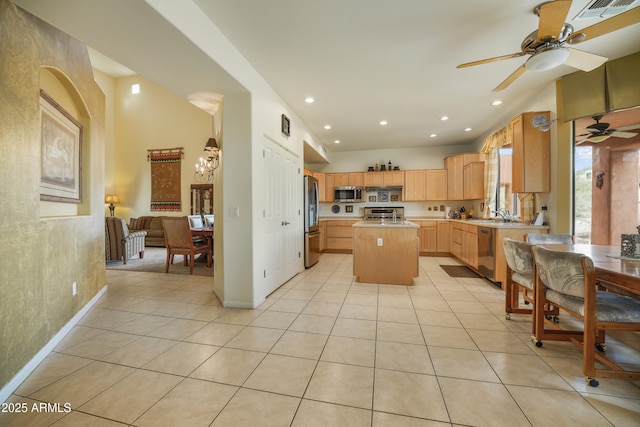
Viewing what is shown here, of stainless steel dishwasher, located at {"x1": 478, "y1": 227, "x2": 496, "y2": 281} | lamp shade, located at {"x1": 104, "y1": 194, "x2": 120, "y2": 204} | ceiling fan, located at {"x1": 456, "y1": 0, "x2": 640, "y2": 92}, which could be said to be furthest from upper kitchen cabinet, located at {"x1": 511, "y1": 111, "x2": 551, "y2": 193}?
lamp shade, located at {"x1": 104, "y1": 194, "x2": 120, "y2": 204}

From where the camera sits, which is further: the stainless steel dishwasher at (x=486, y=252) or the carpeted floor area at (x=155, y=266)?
the carpeted floor area at (x=155, y=266)

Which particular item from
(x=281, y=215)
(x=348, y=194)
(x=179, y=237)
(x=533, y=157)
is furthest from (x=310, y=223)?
(x=533, y=157)

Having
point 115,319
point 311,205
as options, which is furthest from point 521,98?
point 115,319

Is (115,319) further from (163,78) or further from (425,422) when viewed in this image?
(425,422)

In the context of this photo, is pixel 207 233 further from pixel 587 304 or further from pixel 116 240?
pixel 587 304

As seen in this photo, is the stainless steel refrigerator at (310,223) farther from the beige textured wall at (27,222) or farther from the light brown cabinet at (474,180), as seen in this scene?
the light brown cabinet at (474,180)

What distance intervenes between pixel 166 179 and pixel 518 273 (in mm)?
9143

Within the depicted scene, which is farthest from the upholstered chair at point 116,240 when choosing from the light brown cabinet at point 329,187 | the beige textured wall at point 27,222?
the light brown cabinet at point 329,187

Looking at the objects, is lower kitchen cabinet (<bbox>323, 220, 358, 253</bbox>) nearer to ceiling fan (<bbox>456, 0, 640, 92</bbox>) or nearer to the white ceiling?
the white ceiling

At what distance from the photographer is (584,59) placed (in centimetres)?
207

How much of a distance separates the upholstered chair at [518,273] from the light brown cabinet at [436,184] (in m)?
3.98

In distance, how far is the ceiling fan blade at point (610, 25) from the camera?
163 centimetres

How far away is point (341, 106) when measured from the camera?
159 inches

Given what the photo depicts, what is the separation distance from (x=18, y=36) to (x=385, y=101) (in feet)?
12.3
